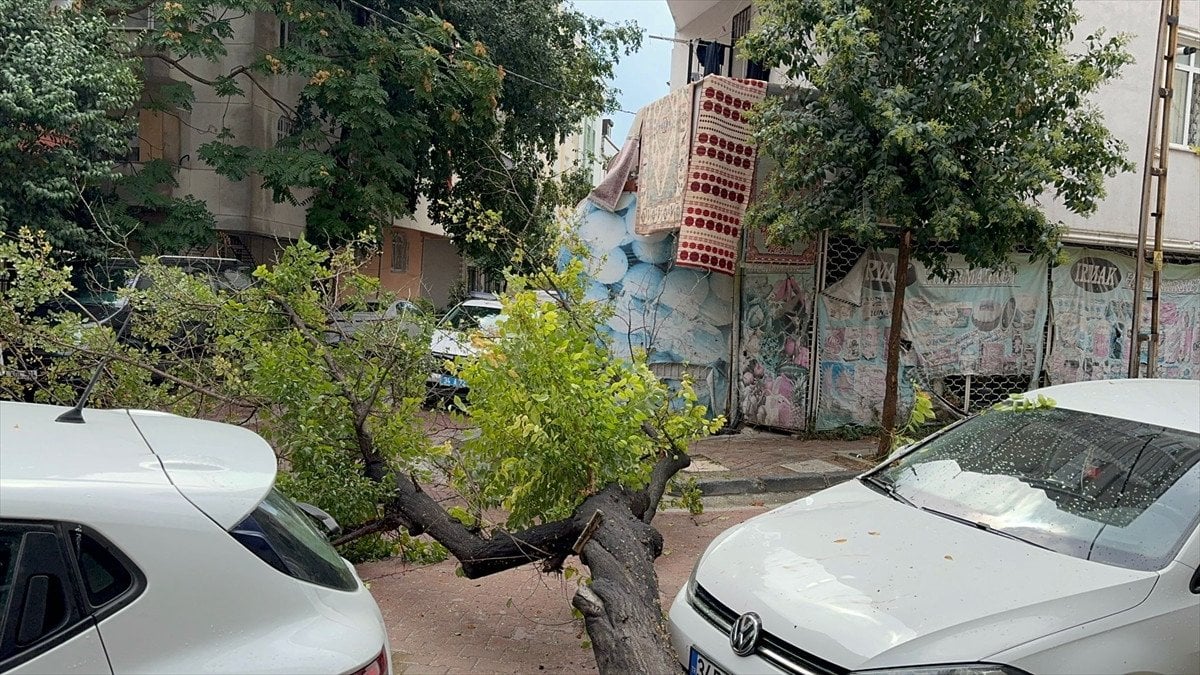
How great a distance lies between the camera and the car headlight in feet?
7.64

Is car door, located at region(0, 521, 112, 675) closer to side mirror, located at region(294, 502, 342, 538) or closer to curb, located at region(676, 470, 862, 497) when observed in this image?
side mirror, located at region(294, 502, 342, 538)

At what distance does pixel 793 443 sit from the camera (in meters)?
9.38

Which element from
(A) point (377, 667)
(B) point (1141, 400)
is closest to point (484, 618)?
(A) point (377, 667)

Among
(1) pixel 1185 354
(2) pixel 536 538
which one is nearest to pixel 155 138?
(2) pixel 536 538

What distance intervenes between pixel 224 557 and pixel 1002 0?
24.6 ft

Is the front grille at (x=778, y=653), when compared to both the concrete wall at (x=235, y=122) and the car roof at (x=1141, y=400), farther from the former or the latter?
the concrete wall at (x=235, y=122)

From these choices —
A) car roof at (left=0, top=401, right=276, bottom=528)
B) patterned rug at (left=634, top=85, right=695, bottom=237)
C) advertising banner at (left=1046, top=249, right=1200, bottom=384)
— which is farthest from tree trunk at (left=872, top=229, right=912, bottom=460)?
car roof at (left=0, top=401, right=276, bottom=528)


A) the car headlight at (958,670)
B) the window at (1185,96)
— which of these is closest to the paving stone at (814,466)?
the car headlight at (958,670)

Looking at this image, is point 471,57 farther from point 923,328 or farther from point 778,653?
point 778,653

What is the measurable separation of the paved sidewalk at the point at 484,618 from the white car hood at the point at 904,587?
3.99 ft

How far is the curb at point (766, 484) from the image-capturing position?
727 centimetres

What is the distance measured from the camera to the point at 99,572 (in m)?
1.76

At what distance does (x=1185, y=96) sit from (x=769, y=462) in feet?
29.0

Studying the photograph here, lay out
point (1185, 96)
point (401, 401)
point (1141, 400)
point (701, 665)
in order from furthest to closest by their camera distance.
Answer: point (1185, 96) → point (401, 401) → point (1141, 400) → point (701, 665)
